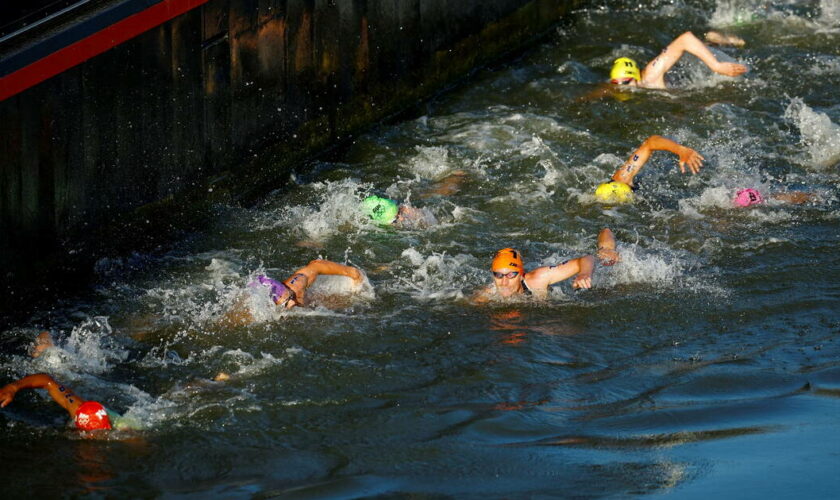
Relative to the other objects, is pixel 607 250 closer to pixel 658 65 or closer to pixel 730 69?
pixel 730 69

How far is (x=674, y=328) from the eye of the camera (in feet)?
35.6

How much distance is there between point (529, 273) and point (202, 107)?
4.30 meters

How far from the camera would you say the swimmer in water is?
11.4m

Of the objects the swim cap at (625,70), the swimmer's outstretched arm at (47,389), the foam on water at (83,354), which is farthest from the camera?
the swim cap at (625,70)

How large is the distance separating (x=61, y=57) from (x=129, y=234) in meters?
2.19

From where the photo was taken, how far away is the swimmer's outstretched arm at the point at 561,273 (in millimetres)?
→ 11141

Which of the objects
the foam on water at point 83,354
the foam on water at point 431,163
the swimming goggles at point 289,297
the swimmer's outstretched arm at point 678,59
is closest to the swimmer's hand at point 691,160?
the foam on water at point 431,163

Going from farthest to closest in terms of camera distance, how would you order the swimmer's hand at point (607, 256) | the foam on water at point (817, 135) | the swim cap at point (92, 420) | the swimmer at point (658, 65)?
the swimmer at point (658, 65), the foam on water at point (817, 135), the swimmer's hand at point (607, 256), the swim cap at point (92, 420)

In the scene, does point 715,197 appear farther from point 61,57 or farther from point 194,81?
point 61,57

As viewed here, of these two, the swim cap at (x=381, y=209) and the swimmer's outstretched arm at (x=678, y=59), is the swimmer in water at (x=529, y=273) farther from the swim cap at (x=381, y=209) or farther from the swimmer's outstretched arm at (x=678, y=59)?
the swimmer's outstretched arm at (x=678, y=59)

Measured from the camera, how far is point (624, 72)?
17.4 m

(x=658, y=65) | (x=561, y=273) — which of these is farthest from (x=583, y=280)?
(x=658, y=65)

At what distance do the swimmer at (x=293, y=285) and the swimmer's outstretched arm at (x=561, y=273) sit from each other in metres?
1.72

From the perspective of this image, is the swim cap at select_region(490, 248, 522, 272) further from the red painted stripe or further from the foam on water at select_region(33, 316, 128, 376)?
the red painted stripe
